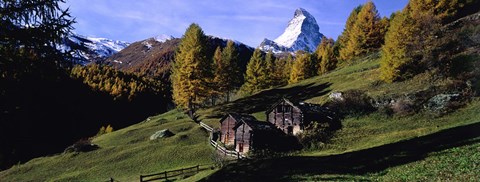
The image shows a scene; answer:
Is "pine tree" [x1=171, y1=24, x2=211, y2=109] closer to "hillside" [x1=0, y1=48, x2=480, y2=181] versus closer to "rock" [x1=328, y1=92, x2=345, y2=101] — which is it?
"hillside" [x1=0, y1=48, x2=480, y2=181]

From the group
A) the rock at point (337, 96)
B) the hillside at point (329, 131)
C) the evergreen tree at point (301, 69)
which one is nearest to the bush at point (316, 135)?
the hillside at point (329, 131)

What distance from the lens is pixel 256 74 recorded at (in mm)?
94750

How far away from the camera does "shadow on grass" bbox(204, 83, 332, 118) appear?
72125 millimetres

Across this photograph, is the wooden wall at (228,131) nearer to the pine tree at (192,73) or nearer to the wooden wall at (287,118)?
the wooden wall at (287,118)

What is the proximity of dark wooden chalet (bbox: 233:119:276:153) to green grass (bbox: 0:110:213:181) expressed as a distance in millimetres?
4285

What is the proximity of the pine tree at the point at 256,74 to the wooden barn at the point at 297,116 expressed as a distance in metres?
34.0

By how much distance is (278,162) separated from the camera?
31.7m

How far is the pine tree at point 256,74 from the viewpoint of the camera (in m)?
93.4

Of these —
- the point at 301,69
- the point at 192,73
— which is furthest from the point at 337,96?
the point at 301,69

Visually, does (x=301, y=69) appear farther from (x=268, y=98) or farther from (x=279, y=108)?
(x=279, y=108)

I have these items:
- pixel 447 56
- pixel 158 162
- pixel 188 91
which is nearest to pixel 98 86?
pixel 188 91

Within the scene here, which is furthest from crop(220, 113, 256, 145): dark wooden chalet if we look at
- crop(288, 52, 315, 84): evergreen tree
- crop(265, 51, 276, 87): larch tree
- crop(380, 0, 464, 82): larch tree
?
crop(288, 52, 315, 84): evergreen tree

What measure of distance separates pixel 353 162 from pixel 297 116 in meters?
27.5

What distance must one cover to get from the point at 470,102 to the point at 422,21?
59.8ft
